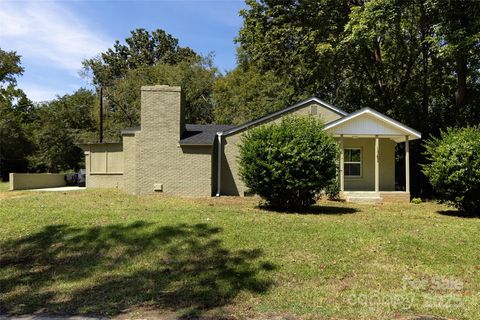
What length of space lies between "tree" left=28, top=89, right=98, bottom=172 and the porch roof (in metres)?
27.5

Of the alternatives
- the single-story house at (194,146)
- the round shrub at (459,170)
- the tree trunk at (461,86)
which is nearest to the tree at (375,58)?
the tree trunk at (461,86)

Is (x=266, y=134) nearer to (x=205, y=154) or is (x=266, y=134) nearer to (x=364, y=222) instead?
(x=364, y=222)

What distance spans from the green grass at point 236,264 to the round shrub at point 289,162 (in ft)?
3.65

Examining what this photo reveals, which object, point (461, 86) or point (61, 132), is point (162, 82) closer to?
point (61, 132)

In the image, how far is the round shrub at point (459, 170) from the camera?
1254cm

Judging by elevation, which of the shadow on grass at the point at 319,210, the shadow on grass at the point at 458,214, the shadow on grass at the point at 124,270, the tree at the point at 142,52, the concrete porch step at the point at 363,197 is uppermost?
the tree at the point at 142,52

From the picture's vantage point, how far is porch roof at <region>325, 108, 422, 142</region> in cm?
1791

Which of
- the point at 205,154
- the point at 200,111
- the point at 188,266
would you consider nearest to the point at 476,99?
the point at 205,154

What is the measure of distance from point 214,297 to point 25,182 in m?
22.3

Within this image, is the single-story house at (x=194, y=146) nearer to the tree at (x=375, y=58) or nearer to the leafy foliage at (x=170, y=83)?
the tree at (x=375, y=58)

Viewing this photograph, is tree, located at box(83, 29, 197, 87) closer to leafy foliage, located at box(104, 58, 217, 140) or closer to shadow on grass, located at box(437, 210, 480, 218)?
leafy foliage, located at box(104, 58, 217, 140)

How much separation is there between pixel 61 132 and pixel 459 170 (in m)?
36.3

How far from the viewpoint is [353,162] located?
2031cm

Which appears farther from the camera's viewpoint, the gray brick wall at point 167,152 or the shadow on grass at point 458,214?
the gray brick wall at point 167,152
